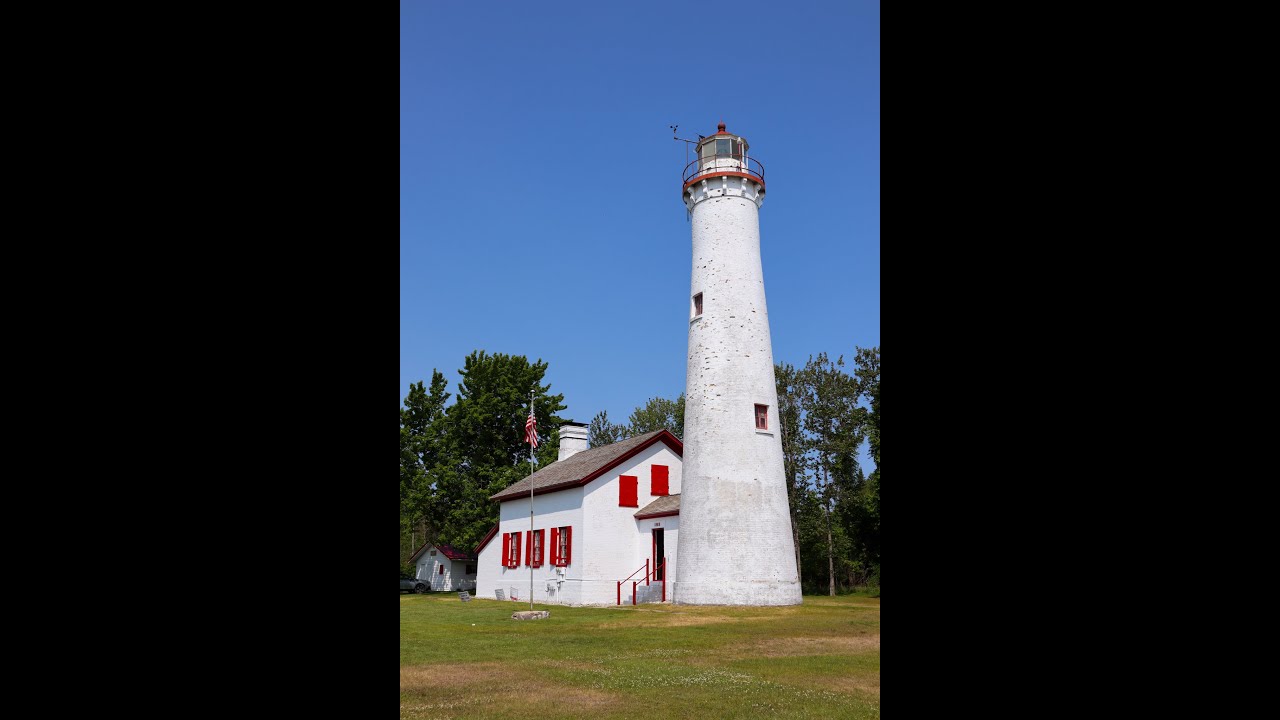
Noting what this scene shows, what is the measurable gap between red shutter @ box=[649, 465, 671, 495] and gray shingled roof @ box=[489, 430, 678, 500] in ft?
2.92

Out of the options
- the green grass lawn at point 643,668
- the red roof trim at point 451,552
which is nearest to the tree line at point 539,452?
the red roof trim at point 451,552

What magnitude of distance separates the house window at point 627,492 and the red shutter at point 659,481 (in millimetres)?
794

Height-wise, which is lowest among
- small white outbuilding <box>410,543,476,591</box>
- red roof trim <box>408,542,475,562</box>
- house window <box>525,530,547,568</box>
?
small white outbuilding <box>410,543,476,591</box>

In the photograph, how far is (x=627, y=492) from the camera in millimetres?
24969

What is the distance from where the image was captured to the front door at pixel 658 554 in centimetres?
2431

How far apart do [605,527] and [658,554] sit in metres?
1.66

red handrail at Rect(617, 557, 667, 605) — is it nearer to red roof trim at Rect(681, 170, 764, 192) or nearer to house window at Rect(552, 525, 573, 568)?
house window at Rect(552, 525, 573, 568)

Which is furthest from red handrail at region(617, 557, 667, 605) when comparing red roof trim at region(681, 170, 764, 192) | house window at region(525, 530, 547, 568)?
red roof trim at region(681, 170, 764, 192)

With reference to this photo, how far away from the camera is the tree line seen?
118 ft

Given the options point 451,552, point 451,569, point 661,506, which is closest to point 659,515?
point 661,506

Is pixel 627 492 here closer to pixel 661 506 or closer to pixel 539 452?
pixel 661 506
